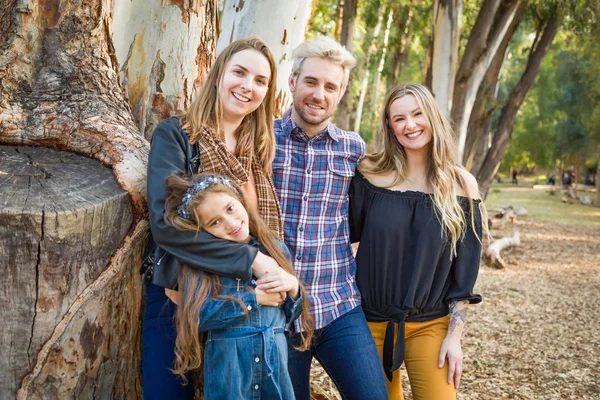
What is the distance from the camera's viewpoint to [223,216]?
2.26 m

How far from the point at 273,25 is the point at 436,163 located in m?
1.78

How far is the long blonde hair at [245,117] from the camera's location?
8.18ft

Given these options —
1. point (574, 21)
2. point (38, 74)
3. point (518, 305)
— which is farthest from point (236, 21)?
point (574, 21)

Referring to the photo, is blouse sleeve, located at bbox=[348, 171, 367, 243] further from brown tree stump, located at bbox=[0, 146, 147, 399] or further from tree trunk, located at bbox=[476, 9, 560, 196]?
tree trunk, located at bbox=[476, 9, 560, 196]

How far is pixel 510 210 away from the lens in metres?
17.8

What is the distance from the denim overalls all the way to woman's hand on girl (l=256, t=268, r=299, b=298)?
47 millimetres

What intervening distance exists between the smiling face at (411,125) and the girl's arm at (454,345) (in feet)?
2.74

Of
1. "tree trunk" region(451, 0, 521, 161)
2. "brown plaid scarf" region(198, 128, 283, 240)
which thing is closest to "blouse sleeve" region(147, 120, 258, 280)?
"brown plaid scarf" region(198, 128, 283, 240)

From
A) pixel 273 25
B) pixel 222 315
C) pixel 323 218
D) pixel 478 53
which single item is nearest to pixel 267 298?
pixel 222 315

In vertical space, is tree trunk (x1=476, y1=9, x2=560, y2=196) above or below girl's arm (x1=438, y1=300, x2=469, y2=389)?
above

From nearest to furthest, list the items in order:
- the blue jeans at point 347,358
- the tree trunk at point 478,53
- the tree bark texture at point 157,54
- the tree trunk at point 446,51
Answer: the blue jeans at point 347,358 < the tree bark texture at point 157,54 < the tree trunk at point 446,51 < the tree trunk at point 478,53

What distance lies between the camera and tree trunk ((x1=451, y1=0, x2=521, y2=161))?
853 centimetres

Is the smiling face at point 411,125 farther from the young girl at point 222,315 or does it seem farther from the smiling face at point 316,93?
the young girl at point 222,315

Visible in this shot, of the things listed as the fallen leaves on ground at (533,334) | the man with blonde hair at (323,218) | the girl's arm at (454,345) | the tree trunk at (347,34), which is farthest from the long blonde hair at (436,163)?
the tree trunk at (347,34)
